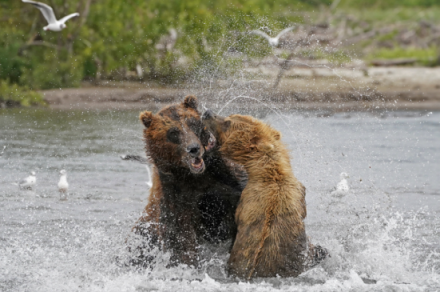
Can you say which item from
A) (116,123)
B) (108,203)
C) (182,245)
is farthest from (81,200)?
(116,123)

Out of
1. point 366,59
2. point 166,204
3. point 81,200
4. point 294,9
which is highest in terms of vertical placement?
point 294,9

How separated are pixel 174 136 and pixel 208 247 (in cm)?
86

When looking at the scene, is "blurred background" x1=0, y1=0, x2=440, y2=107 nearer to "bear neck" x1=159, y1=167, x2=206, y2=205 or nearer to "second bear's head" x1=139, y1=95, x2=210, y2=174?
"second bear's head" x1=139, y1=95, x2=210, y2=174

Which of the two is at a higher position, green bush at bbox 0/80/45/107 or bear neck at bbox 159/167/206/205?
bear neck at bbox 159/167/206/205

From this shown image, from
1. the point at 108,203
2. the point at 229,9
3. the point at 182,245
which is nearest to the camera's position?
the point at 182,245

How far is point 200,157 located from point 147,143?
48 centimetres

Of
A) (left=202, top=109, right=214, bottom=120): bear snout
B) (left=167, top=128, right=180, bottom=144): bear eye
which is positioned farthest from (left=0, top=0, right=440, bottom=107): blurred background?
(left=202, top=109, right=214, bottom=120): bear snout

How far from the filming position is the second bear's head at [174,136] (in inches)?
188

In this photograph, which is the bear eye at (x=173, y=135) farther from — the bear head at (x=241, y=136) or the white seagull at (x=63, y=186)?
the white seagull at (x=63, y=186)

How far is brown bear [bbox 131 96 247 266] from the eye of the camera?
4.80 m

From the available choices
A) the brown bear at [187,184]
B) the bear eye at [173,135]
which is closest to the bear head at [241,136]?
the brown bear at [187,184]

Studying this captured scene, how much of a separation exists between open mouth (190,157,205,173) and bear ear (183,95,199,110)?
0.53 meters

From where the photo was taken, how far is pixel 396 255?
545 centimetres

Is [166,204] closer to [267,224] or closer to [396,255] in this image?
[267,224]
